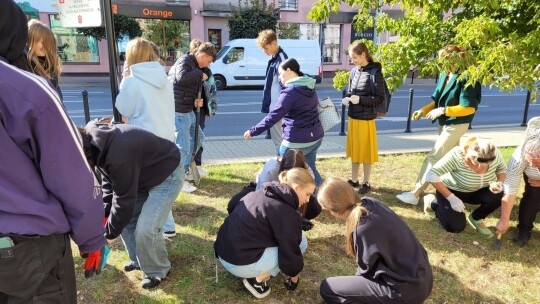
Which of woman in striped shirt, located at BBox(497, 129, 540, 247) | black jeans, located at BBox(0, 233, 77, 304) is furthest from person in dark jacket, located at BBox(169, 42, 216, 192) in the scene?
woman in striped shirt, located at BBox(497, 129, 540, 247)

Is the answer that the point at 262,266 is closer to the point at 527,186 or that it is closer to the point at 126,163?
the point at 126,163

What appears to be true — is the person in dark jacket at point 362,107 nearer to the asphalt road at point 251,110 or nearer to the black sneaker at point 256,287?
the black sneaker at point 256,287

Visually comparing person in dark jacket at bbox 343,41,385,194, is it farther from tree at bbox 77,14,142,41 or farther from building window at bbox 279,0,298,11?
building window at bbox 279,0,298,11

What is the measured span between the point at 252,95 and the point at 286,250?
527 inches

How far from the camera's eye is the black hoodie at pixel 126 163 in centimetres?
221

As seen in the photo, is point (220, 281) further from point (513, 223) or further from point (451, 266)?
point (513, 223)

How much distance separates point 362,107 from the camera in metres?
4.66

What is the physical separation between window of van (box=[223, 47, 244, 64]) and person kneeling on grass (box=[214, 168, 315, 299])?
1539cm

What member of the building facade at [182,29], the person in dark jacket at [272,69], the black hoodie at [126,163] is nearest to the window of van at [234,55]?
the building facade at [182,29]

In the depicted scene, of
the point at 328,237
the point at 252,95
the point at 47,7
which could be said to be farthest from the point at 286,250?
the point at 47,7

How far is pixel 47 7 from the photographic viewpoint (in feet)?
68.3

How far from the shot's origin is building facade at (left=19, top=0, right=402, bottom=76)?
21.7 meters

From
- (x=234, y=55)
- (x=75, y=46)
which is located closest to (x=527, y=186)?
(x=234, y=55)

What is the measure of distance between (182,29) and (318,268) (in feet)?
73.6
